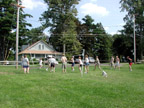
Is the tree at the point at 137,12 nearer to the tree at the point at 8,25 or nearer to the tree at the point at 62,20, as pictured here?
the tree at the point at 62,20

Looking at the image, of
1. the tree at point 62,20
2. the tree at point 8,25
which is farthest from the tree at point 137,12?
the tree at point 8,25

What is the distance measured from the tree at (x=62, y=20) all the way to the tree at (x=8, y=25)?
6228 millimetres

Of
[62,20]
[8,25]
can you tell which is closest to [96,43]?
[62,20]

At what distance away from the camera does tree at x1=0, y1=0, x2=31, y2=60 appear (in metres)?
43.3

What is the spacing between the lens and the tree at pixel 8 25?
43.3 m

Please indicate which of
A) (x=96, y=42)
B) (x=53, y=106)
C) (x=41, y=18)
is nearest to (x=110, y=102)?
(x=53, y=106)

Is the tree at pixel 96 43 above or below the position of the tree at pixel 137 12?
below

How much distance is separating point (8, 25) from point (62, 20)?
537 inches

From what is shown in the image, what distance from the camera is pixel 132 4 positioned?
44625 mm

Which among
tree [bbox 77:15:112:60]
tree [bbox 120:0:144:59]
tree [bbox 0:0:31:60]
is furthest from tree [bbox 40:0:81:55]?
tree [bbox 120:0:144:59]

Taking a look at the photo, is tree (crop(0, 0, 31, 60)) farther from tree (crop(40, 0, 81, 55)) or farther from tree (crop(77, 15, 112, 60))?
tree (crop(77, 15, 112, 60))

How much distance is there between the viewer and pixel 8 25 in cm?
4366

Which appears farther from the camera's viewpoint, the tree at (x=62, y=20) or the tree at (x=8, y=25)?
the tree at (x=62, y=20)

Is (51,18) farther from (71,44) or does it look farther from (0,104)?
(0,104)
